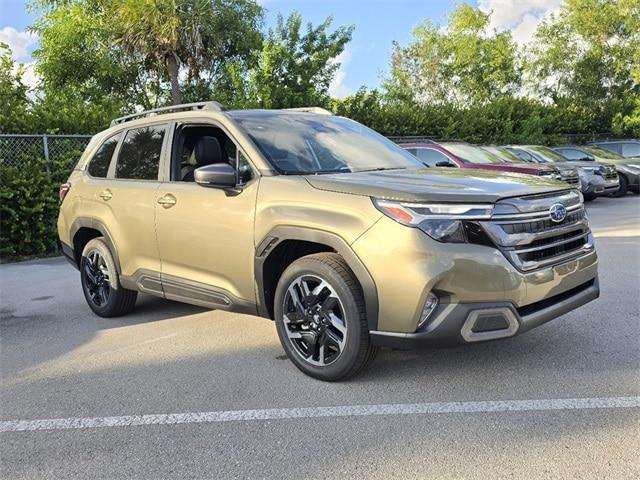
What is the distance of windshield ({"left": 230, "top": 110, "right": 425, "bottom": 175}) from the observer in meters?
4.18

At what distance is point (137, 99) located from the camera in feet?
68.2

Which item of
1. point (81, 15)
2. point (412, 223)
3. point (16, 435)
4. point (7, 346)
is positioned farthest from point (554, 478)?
point (81, 15)

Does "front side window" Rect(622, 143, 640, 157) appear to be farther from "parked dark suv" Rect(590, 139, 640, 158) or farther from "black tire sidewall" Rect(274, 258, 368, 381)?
"black tire sidewall" Rect(274, 258, 368, 381)

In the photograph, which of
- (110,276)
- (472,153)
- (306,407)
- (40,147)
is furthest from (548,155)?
(306,407)

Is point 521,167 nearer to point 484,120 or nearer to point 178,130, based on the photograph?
point 484,120

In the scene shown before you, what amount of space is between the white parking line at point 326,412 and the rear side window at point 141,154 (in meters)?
2.21

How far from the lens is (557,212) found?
3.57 meters

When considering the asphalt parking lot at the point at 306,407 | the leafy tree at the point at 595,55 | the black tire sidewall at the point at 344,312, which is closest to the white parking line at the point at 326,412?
the asphalt parking lot at the point at 306,407

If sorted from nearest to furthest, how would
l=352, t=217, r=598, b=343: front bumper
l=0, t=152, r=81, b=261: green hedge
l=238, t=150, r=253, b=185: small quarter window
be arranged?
l=352, t=217, r=598, b=343: front bumper
l=238, t=150, r=253, b=185: small quarter window
l=0, t=152, r=81, b=261: green hedge

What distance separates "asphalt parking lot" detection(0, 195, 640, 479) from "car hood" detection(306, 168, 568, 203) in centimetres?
119

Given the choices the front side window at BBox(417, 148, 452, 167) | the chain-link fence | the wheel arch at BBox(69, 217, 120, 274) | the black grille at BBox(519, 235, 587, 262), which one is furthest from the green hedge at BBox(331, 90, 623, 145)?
the black grille at BBox(519, 235, 587, 262)

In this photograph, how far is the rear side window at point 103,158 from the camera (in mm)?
5582

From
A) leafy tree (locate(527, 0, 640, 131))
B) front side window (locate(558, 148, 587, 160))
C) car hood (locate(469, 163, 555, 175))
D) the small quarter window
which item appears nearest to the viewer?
the small quarter window

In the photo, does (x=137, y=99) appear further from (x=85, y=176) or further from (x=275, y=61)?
(x=85, y=176)
